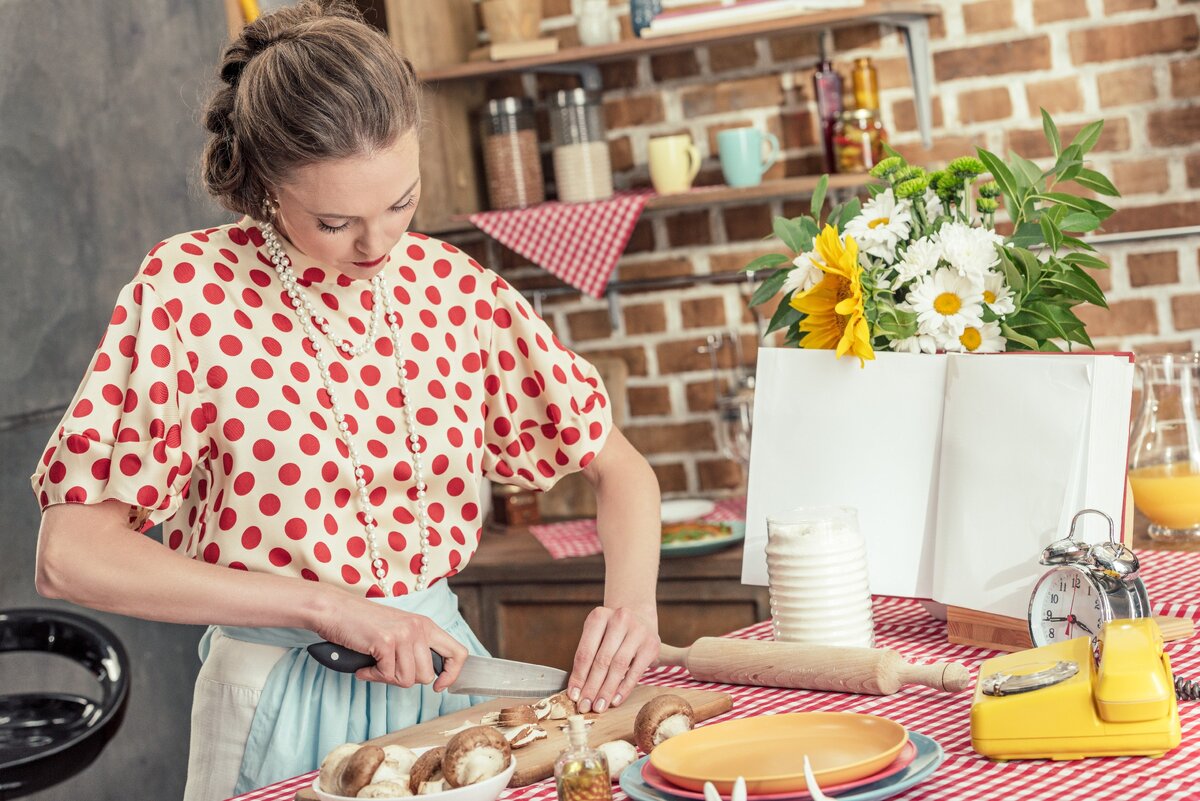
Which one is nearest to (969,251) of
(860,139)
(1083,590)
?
(1083,590)

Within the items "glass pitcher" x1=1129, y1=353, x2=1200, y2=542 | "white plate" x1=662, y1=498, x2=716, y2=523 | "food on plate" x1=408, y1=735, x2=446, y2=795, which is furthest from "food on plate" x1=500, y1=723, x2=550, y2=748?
"white plate" x1=662, y1=498, x2=716, y2=523

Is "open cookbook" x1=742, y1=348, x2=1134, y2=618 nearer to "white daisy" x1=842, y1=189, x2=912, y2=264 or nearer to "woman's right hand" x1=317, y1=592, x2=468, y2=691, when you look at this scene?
"white daisy" x1=842, y1=189, x2=912, y2=264

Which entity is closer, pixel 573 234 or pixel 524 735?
pixel 524 735

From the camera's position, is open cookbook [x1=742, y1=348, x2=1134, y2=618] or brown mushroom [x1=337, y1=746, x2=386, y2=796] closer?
brown mushroom [x1=337, y1=746, x2=386, y2=796]

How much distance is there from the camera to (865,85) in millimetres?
2666

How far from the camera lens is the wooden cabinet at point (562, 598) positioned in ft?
8.02

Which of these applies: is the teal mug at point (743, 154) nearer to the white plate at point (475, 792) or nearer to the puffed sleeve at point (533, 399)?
the puffed sleeve at point (533, 399)

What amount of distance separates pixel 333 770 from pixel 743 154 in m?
1.84

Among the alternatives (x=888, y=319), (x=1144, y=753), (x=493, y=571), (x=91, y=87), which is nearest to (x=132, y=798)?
(x=493, y=571)

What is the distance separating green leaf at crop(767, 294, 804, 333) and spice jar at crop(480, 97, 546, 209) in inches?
56.0

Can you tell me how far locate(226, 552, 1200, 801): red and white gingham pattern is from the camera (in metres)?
0.97

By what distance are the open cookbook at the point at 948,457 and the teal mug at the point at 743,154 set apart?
1.25 m

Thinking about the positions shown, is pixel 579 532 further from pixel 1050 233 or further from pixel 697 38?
pixel 1050 233

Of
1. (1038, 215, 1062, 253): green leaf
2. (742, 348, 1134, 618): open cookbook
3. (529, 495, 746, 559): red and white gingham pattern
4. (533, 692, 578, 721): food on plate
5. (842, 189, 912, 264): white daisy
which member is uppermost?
(842, 189, 912, 264): white daisy
